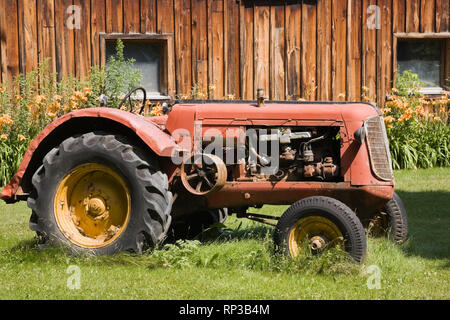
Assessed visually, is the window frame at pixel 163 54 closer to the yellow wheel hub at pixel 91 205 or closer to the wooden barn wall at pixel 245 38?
the wooden barn wall at pixel 245 38

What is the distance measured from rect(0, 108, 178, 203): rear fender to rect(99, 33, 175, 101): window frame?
5.76 meters

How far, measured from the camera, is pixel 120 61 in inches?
441

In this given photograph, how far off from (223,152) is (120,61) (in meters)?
5.64

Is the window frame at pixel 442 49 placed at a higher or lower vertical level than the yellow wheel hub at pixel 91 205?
higher

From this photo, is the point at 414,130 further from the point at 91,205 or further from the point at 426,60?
the point at 91,205

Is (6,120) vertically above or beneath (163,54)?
beneath

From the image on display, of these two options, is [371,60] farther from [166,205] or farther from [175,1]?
[166,205]

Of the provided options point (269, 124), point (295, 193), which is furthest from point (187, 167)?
point (295, 193)

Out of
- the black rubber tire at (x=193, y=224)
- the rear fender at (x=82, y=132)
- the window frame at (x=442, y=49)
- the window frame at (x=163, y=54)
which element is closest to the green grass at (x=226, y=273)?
the black rubber tire at (x=193, y=224)

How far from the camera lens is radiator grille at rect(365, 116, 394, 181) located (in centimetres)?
582

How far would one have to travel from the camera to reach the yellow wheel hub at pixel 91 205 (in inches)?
229

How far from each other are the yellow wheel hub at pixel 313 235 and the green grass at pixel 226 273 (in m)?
0.13

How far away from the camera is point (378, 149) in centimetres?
591

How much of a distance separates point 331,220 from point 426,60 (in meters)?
8.68
